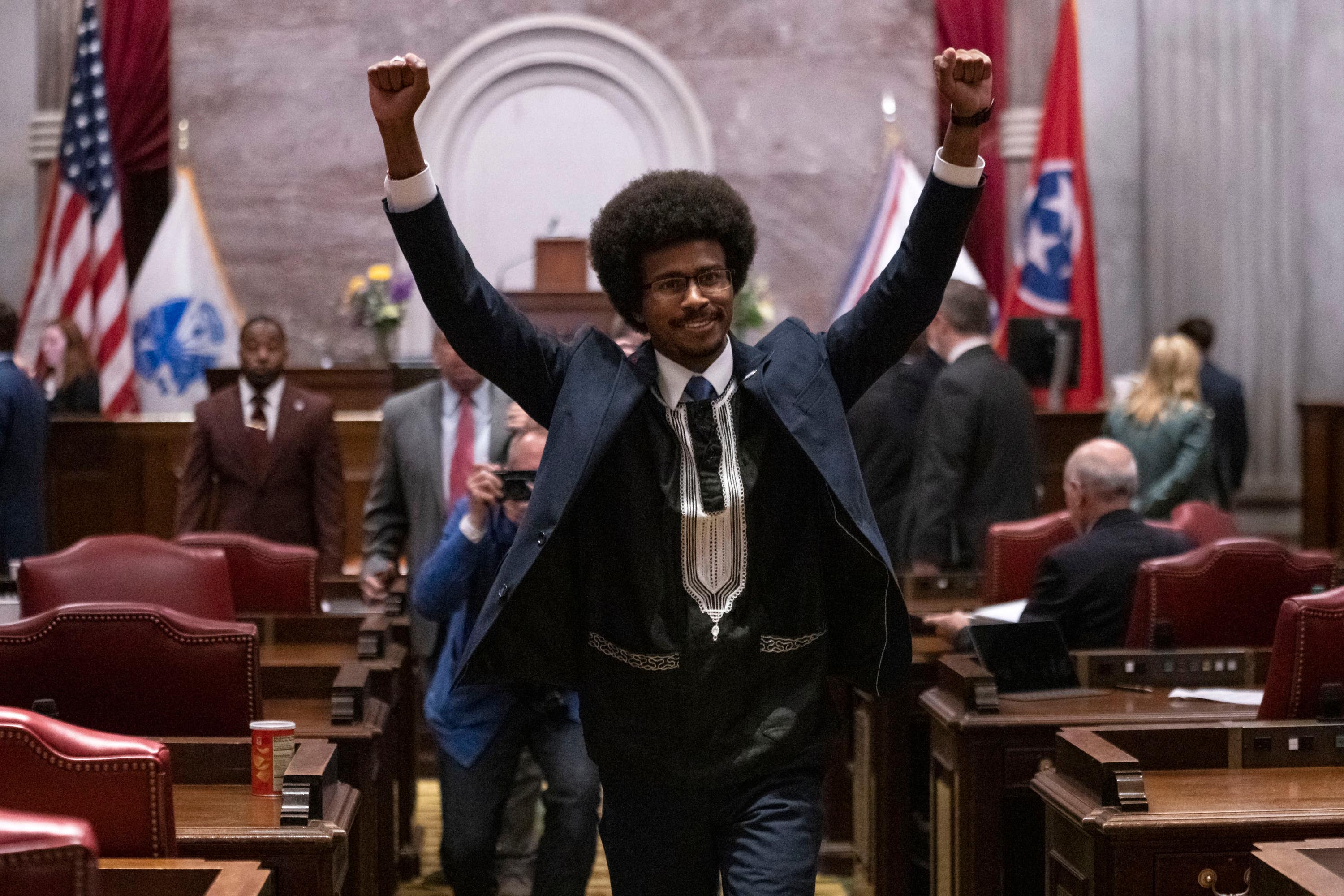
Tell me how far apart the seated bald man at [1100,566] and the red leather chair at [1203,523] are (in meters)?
0.96

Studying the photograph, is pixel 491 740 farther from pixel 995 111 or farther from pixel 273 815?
pixel 995 111

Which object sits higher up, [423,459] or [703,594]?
[423,459]

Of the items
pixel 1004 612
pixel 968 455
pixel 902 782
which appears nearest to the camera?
pixel 902 782

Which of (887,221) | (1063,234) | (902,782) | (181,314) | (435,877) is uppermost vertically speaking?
(887,221)

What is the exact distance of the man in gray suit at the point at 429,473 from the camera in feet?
14.3

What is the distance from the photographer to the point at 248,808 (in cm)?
267

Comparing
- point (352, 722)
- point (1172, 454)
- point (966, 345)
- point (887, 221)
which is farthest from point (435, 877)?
point (887, 221)

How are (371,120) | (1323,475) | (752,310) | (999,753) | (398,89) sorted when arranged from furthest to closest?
(371,120), (752,310), (1323,475), (999,753), (398,89)

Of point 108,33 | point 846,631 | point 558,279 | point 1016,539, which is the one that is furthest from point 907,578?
point 108,33

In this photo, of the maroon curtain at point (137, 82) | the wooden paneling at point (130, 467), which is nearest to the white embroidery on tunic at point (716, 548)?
the wooden paneling at point (130, 467)

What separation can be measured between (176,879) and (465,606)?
4.87ft

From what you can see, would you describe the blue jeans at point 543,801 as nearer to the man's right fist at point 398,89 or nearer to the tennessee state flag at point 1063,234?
the man's right fist at point 398,89

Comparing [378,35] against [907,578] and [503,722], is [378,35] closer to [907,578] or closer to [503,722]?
[907,578]

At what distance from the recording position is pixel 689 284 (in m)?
2.25
